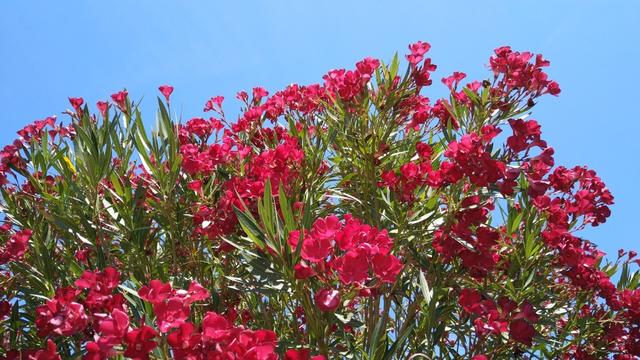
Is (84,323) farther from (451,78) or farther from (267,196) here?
(451,78)

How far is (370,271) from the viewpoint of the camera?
1394 millimetres

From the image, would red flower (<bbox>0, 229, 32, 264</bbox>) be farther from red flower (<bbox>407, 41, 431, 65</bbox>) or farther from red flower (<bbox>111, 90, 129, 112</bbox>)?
red flower (<bbox>407, 41, 431, 65</bbox>)

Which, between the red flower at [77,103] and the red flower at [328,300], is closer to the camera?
the red flower at [328,300]

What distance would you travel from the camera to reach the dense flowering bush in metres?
1.82

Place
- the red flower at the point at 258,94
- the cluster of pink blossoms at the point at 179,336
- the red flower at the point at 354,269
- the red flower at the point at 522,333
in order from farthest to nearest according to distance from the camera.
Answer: the red flower at the point at 258,94 < the red flower at the point at 522,333 < the red flower at the point at 354,269 < the cluster of pink blossoms at the point at 179,336

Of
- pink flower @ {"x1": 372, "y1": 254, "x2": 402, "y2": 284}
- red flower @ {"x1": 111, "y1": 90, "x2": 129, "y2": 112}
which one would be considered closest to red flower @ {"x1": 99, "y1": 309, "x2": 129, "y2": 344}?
pink flower @ {"x1": 372, "y1": 254, "x2": 402, "y2": 284}

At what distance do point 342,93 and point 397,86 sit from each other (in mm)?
290

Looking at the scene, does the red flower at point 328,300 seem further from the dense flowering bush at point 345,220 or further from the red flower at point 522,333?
the red flower at point 522,333

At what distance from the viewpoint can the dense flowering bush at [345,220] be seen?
1818mm

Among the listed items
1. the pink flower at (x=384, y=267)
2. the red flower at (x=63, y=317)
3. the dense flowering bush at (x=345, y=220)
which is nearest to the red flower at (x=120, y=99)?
the dense flowering bush at (x=345, y=220)

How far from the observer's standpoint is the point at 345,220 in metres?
1.62

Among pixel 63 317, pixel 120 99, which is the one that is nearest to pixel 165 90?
pixel 120 99

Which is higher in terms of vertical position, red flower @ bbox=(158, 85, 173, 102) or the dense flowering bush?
red flower @ bbox=(158, 85, 173, 102)

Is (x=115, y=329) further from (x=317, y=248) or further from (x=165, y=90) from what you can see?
(x=165, y=90)
